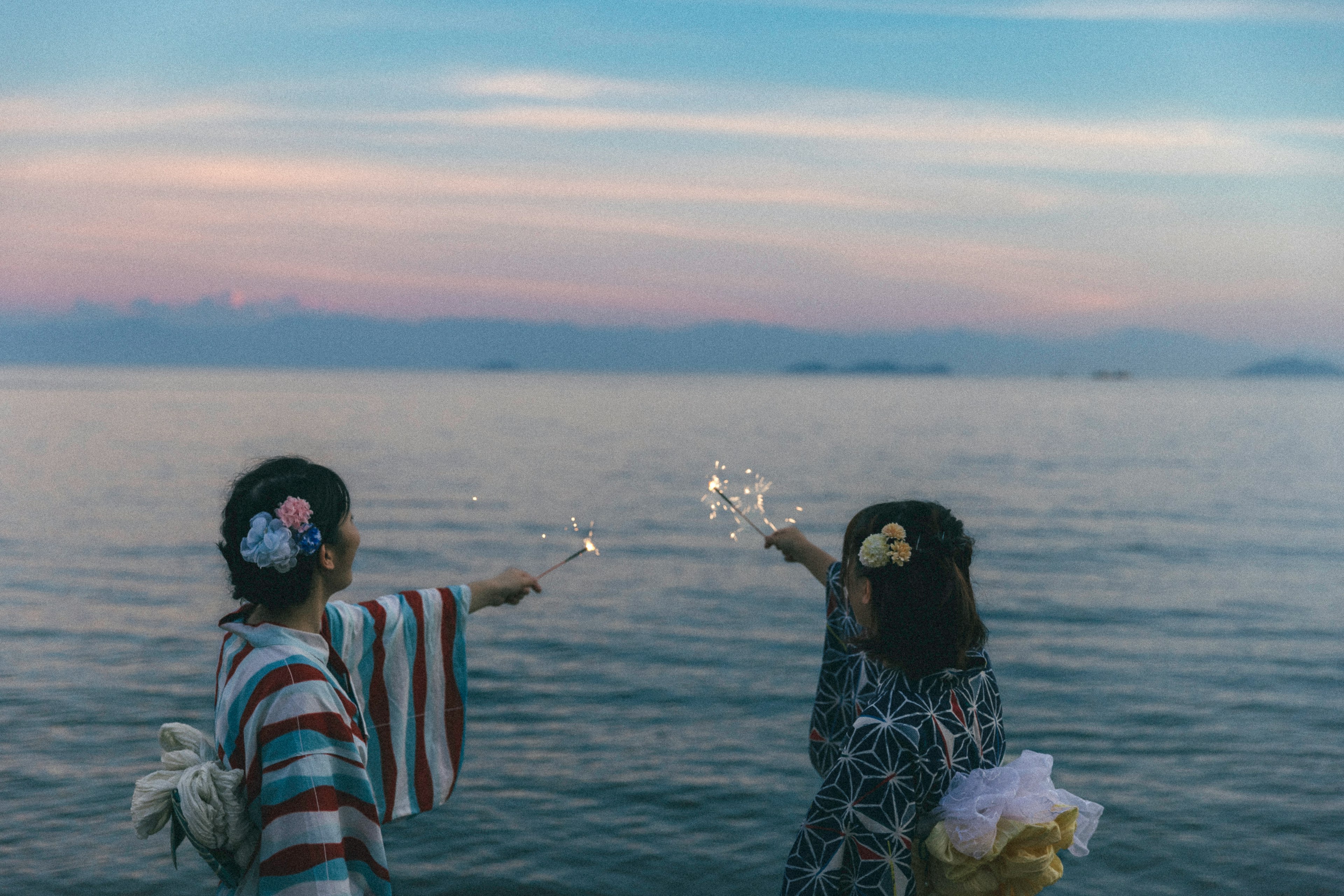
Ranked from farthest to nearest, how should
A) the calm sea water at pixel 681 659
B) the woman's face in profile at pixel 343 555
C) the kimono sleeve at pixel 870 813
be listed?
the calm sea water at pixel 681 659 → the kimono sleeve at pixel 870 813 → the woman's face in profile at pixel 343 555

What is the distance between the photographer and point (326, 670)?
2.90m

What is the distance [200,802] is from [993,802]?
2020 millimetres

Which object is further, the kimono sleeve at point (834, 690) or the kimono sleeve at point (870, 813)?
the kimono sleeve at point (834, 690)

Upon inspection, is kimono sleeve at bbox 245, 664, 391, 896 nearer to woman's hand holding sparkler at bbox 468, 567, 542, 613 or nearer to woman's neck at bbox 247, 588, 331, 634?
woman's neck at bbox 247, 588, 331, 634

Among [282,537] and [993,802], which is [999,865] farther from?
[282,537]

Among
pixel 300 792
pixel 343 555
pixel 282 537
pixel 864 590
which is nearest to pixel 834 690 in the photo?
pixel 864 590

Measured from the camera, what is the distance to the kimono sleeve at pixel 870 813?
3.12 meters

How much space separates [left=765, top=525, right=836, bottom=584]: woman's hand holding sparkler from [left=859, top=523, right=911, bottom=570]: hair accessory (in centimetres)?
99

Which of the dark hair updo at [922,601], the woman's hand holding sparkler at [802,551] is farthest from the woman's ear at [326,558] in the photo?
the woman's hand holding sparkler at [802,551]

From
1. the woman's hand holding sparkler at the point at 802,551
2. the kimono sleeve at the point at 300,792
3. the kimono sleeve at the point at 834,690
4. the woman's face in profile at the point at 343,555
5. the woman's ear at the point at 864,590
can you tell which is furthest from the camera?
the woman's hand holding sparkler at the point at 802,551

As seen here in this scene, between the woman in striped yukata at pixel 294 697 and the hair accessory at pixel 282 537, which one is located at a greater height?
the hair accessory at pixel 282 537

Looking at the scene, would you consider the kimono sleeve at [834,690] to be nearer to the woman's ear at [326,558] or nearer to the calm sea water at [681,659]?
the woman's ear at [326,558]

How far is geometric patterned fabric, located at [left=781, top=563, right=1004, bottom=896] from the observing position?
3119mm

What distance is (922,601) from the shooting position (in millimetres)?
3230
